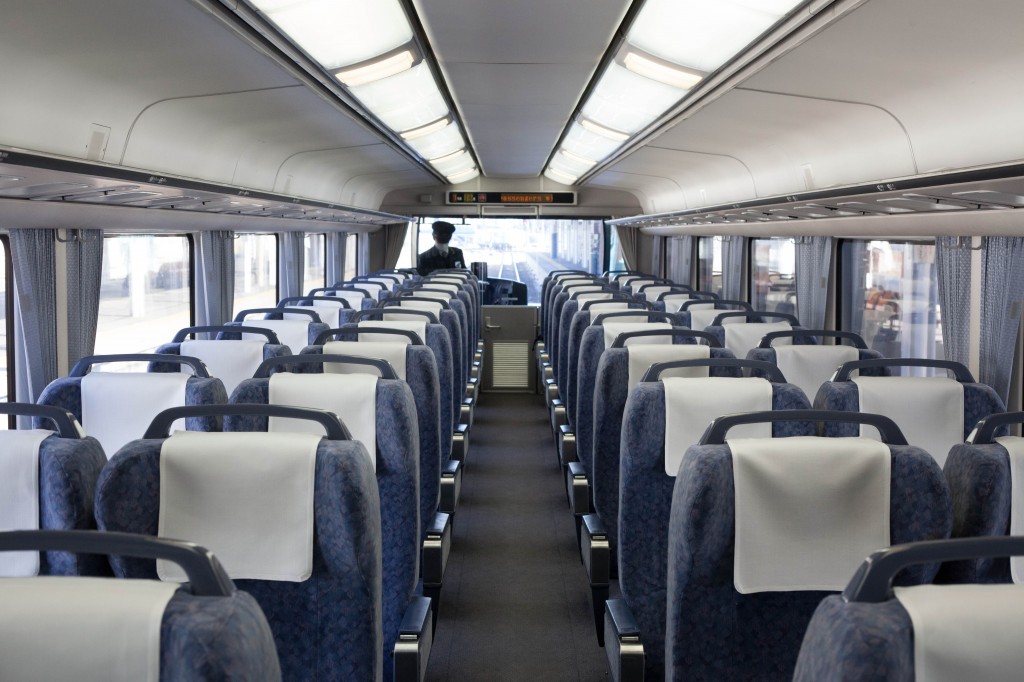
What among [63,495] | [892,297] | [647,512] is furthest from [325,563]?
[892,297]

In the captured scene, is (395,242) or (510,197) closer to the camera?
(510,197)

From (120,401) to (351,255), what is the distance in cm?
1425

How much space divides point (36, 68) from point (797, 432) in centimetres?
346

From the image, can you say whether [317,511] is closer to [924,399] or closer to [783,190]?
[924,399]

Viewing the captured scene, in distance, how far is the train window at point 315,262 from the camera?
14.8 meters

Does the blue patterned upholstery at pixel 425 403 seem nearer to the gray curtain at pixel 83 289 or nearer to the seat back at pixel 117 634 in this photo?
the gray curtain at pixel 83 289

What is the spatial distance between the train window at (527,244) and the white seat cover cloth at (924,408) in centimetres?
1392

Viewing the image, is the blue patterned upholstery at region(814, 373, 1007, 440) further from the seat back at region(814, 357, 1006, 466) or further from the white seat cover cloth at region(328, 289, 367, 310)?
the white seat cover cloth at region(328, 289, 367, 310)

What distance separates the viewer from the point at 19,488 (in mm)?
2393

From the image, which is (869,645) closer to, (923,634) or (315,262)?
(923,634)

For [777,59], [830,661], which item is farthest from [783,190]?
[830,661]

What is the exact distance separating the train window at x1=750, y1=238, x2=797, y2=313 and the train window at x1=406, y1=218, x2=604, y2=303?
21.4 feet

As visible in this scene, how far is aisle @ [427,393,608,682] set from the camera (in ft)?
15.9

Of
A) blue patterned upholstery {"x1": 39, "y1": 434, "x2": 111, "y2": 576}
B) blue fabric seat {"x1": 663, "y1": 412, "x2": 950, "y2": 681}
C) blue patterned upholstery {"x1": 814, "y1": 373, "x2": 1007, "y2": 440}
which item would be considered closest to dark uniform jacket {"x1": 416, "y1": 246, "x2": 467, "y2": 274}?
blue patterned upholstery {"x1": 814, "y1": 373, "x2": 1007, "y2": 440}
